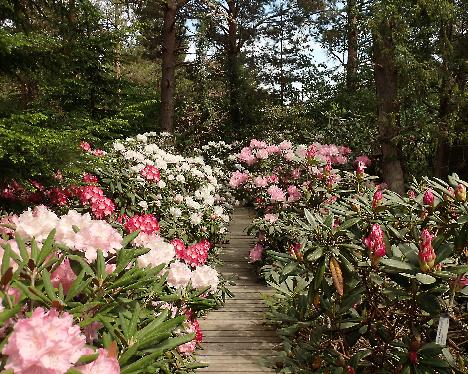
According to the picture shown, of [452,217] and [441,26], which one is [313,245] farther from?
[441,26]

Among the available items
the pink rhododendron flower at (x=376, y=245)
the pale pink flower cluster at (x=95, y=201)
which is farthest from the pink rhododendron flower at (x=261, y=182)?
the pink rhododendron flower at (x=376, y=245)

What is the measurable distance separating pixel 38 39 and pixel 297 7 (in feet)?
45.3

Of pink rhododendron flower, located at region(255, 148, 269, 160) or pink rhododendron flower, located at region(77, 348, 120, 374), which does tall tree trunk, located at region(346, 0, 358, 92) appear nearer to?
pink rhododendron flower, located at region(255, 148, 269, 160)

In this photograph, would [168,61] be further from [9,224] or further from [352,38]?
[9,224]

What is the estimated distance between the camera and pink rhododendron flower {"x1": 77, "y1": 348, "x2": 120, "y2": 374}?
1.11m

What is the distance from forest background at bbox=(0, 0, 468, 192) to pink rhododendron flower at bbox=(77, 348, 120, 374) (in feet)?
6.05

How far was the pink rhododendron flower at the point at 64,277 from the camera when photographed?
4.90 ft

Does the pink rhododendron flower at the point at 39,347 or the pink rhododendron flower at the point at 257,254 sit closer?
the pink rhododendron flower at the point at 39,347

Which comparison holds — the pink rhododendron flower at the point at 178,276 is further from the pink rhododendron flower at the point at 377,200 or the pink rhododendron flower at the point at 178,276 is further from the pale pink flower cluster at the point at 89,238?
the pink rhododendron flower at the point at 377,200

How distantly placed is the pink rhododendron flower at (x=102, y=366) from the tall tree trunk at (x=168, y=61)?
938 centimetres

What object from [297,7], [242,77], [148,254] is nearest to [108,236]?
[148,254]

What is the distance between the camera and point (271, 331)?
13.1 feet

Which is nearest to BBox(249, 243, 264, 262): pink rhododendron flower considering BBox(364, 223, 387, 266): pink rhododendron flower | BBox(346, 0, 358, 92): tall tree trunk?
BBox(364, 223, 387, 266): pink rhododendron flower

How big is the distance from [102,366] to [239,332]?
2.98 metres
